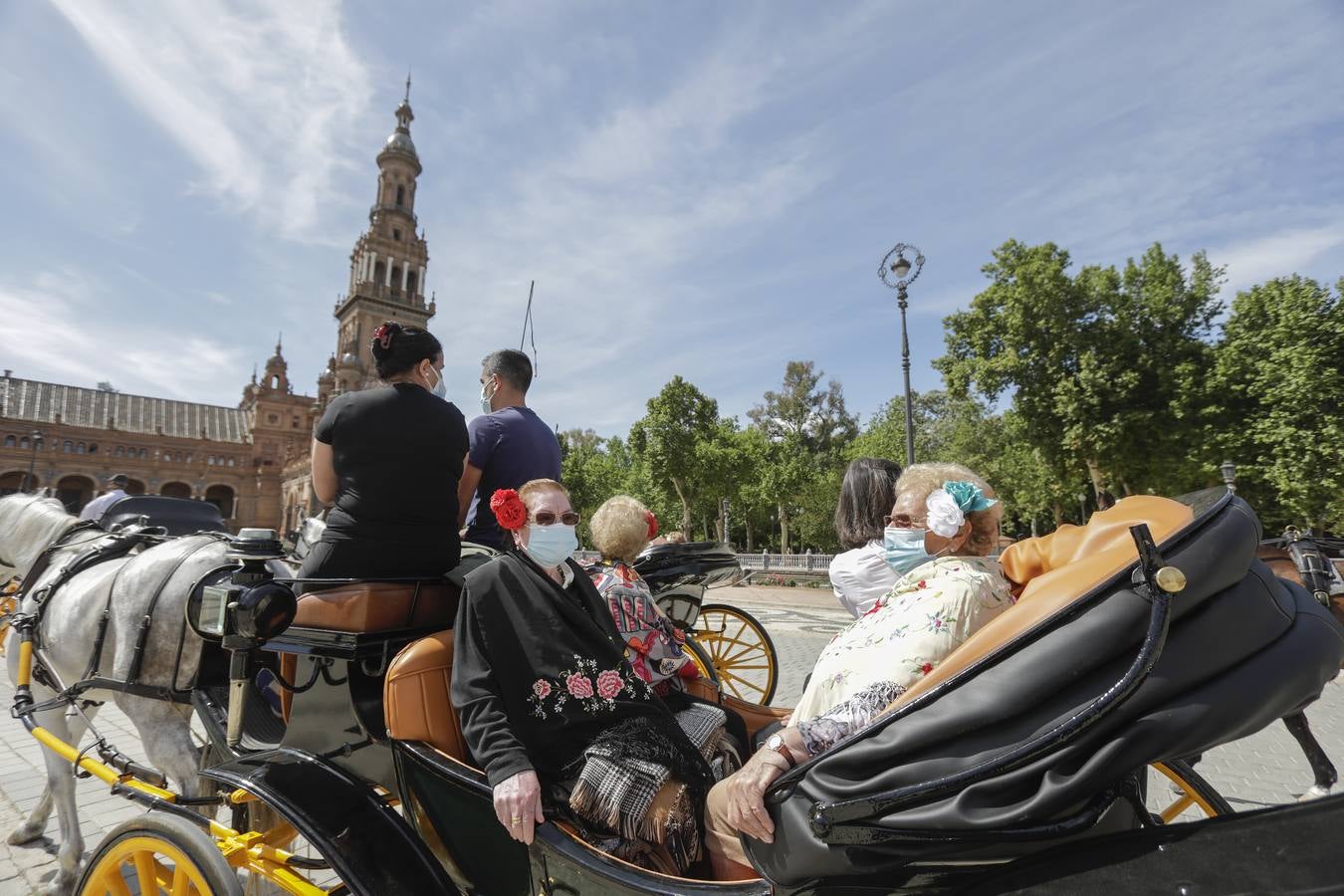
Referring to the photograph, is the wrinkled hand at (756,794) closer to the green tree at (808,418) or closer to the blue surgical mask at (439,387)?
the blue surgical mask at (439,387)

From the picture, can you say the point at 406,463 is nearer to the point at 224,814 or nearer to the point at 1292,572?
the point at 224,814

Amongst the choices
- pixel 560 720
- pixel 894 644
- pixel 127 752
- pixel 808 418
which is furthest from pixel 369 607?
pixel 808 418

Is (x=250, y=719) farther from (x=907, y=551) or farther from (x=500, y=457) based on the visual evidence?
(x=907, y=551)

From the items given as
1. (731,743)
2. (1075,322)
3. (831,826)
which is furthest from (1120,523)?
(1075,322)

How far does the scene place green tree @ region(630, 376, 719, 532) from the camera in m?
31.9

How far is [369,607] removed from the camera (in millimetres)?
2285

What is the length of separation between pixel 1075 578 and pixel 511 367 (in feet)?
9.74

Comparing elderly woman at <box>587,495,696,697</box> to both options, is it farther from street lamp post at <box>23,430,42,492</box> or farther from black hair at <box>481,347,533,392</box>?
street lamp post at <box>23,430,42,492</box>

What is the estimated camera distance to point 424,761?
1.93 m

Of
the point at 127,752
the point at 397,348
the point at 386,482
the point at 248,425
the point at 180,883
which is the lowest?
the point at 127,752

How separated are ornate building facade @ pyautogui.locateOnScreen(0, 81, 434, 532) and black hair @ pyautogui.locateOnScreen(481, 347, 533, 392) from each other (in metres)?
63.3

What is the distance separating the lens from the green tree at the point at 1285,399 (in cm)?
1831

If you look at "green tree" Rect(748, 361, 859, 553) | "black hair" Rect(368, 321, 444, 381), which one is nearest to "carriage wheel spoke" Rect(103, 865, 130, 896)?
"black hair" Rect(368, 321, 444, 381)

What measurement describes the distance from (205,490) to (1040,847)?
87149 mm
